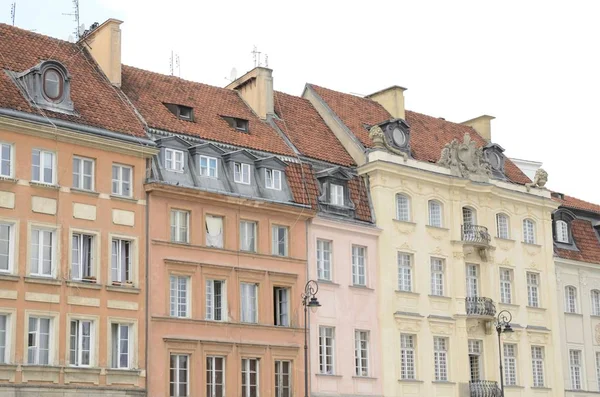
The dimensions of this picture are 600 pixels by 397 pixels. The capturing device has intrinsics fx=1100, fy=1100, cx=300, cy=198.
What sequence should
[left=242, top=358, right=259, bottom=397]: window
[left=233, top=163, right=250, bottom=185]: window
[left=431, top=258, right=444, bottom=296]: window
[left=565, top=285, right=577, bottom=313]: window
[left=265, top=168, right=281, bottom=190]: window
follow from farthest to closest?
1. [left=565, top=285, right=577, bottom=313]: window
2. [left=431, top=258, right=444, bottom=296]: window
3. [left=265, top=168, right=281, bottom=190]: window
4. [left=233, top=163, right=250, bottom=185]: window
5. [left=242, top=358, right=259, bottom=397]: window

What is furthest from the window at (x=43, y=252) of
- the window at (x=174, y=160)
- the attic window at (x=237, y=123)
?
the attic window at (x=237, y=123)

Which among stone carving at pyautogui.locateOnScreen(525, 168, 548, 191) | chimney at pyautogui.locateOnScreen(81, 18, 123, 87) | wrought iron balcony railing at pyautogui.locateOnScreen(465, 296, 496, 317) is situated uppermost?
chimney at pyautogui.locateOnScreen(81, 18, 123, 87)

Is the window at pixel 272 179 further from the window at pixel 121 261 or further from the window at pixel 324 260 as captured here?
the window at pixel 121 261

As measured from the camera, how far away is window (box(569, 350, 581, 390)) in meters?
54.5

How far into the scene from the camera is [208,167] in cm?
4178

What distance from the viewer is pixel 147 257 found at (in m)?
38.8

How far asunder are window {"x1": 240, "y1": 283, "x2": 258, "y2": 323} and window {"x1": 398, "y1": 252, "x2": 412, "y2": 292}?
7961 mm

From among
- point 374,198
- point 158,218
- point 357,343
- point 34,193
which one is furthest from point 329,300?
point 34,193

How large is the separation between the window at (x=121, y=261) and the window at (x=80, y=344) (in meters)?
2.06

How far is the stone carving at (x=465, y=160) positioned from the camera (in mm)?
50875

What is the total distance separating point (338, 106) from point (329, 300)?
11503mm

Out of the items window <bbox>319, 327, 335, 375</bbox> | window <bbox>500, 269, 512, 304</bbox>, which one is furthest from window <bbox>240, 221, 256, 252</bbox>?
window <bbox>500, 269, 512, 304</bbox>

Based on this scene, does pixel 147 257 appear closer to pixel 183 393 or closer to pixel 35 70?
pixel 183 393

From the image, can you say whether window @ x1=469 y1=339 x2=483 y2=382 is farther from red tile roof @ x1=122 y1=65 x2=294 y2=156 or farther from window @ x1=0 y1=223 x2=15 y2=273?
window @ x1=0 y1=223 x2=15 y2=273
